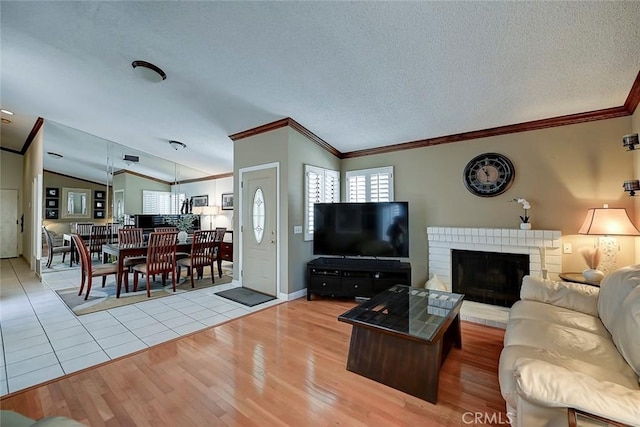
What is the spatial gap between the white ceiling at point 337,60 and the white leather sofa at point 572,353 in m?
1.79

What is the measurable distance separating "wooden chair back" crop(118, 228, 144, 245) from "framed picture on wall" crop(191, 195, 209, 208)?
2.73m

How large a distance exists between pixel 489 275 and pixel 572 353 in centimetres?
215

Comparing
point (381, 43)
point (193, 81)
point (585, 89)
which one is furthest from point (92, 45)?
point (585, 89)

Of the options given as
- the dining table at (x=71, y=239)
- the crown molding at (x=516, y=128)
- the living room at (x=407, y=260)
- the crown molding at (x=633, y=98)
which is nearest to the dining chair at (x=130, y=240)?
the dining table at (x=71, y=239)

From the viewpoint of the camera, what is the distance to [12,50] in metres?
2.96

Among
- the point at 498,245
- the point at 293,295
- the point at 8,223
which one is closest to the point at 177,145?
the point at 293,295

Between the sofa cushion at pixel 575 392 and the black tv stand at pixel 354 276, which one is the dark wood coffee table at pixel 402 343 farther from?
the black tv stand at pixel 354 276

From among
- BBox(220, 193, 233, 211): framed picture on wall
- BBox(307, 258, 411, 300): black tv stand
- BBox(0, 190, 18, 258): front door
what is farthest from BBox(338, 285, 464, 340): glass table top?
BBox(0, 190, 18, 258): front door

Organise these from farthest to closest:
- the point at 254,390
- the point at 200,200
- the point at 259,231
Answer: the point at 200,200, the point at 259,231, the point at 254,390

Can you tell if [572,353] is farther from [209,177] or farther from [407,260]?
[209,177]

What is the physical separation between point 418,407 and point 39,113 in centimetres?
712

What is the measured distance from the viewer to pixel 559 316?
212 centimetres

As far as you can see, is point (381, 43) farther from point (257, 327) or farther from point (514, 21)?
point (257, 327)

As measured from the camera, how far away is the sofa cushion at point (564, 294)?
223cm
